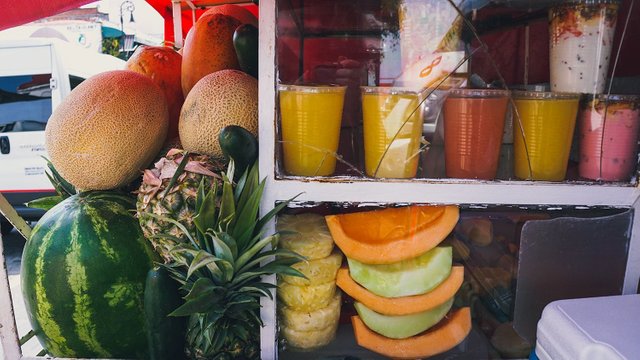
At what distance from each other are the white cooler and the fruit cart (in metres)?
0.30

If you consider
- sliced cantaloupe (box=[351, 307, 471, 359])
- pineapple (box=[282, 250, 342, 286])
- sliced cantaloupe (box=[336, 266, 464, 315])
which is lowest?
sliced cantaloupe (box=[351, 307, 471, 359])

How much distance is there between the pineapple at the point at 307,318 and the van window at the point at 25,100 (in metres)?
4.76

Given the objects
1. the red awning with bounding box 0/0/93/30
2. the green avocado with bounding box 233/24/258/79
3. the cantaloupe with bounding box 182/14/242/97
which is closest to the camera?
the red awning with bounding box 0/0/93/30

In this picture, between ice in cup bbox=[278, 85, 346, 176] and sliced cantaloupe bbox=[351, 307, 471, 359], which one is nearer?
ice in cup bbox=[278, 85, 346, 176]

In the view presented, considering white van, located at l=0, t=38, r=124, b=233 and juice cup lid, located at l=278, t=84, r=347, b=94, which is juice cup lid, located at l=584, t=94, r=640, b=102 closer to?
juice cup lid, located at l=278, t=84, r=347, b=94

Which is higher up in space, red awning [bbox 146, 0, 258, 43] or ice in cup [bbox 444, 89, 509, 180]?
red awning [bbox 146, 0, 258, 43]

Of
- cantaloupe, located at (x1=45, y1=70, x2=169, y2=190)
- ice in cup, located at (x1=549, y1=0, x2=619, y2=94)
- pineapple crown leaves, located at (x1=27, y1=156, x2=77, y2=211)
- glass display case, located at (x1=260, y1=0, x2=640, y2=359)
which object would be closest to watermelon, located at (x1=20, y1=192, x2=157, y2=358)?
cantaloupe, located at (x1=45, y1=70, x2=169, y2=190)

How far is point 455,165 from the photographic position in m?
Answer: 1.46

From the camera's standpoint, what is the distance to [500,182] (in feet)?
4.71

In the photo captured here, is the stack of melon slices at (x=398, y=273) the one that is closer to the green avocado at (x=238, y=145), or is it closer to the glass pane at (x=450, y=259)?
the glass pane at (x=450, y=259)

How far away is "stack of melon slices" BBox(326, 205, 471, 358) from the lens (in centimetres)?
153

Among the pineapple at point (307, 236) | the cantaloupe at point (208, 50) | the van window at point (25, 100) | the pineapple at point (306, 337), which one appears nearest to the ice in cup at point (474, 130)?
the pineapple at point (307, 236)

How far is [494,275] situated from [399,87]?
81 centimetres

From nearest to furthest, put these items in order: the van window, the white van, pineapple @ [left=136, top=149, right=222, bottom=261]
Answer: pineapple @ [left=136, top=149, right=222, bottom=261] → the white van → the van window
